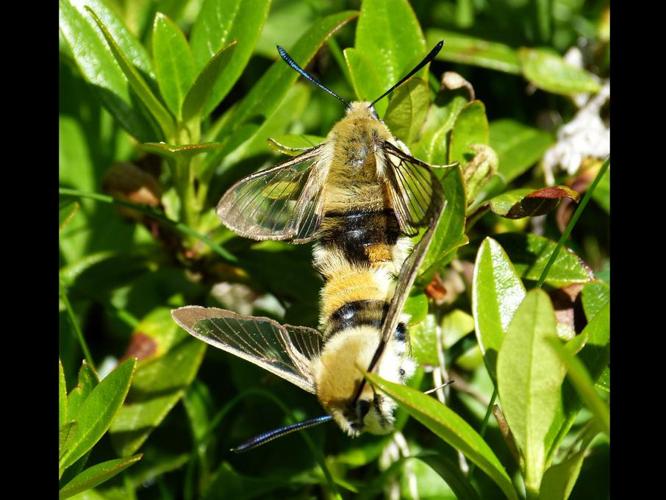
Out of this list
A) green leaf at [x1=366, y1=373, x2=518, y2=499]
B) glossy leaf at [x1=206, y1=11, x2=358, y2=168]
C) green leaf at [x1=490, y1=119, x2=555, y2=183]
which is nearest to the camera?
green leaf at [x1=366, y1=373, x2=518, y2=499]

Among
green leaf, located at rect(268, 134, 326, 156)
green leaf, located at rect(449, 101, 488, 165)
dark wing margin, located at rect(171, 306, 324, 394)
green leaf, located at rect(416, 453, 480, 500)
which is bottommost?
green leaf, located at rect(416, 453, 480, 500)

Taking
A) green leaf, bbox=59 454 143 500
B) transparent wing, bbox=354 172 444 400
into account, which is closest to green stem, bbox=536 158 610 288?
transparent wing, bbox=354 172 444 400

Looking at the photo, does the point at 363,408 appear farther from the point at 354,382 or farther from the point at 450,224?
the point at 450,224

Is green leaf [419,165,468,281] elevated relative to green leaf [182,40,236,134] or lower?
lower

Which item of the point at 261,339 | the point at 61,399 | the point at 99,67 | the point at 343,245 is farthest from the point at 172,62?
the point at 61,399

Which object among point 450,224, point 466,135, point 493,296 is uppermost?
point 466,135

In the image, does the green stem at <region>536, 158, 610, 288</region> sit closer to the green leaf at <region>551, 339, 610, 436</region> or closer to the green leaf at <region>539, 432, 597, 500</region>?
the green leaf at <region>539, 432, 597, 500</region>
